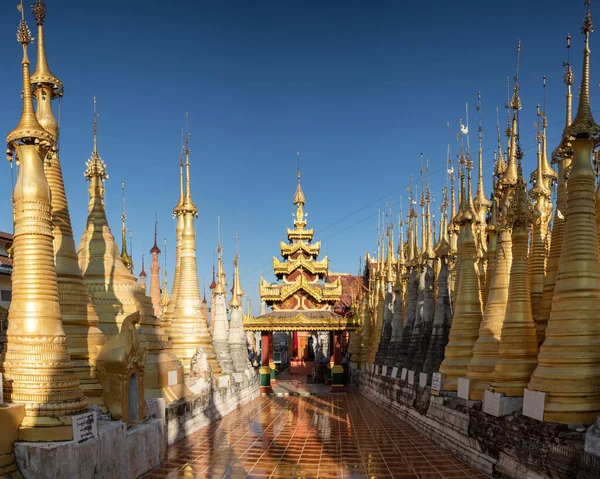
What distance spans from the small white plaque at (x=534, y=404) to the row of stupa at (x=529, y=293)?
16mm

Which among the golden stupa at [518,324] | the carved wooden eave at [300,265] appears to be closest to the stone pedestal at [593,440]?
the golden stupa at [518,324]

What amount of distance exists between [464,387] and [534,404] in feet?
12.3

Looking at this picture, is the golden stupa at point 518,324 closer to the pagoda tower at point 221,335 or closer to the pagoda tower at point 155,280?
the pagoda tower at point 221,335

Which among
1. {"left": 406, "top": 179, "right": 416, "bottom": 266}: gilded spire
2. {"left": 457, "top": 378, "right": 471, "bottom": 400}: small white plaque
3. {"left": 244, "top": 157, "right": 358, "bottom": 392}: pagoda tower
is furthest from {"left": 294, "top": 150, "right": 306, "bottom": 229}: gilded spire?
{"left": 457, "top": 378, "right": 471, "bottom": 400}: small white plaque

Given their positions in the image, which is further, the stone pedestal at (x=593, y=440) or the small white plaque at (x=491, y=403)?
the small white plaque at (x=491, y=403)

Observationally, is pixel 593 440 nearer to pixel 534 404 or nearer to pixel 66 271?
pixel 534 404

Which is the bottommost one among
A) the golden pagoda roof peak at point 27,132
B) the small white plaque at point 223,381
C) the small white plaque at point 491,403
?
the small white plaque at point 223,381

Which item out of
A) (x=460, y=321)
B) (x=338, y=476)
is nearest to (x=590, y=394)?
(x=338, y=476)

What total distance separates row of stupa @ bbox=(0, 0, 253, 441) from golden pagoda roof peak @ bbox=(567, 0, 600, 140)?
791 centimetres

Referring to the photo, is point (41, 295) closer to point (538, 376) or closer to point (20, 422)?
point (20, 422)

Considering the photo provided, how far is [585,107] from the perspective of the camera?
379 inches

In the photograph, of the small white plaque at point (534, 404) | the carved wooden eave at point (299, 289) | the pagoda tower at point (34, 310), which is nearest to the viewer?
the pagoda tower at point (34, 310)

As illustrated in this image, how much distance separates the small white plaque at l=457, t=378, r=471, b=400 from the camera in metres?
12.6

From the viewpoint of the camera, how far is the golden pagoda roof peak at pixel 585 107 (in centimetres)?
944
